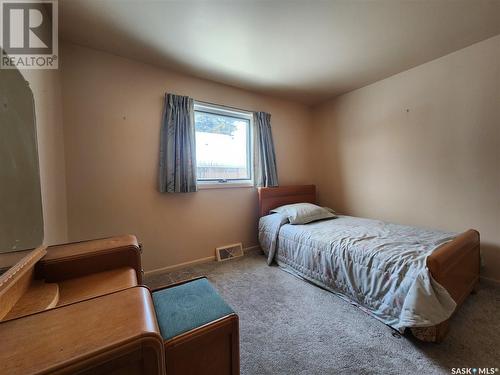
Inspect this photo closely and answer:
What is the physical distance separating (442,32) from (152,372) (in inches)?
126

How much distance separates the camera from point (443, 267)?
1.37m

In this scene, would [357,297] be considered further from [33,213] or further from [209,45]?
[209,45]

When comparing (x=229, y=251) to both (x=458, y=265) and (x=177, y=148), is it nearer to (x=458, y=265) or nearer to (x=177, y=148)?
(x=177, y=148)

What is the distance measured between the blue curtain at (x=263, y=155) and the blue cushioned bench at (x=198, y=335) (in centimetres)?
222

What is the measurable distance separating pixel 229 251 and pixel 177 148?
5.10 ft

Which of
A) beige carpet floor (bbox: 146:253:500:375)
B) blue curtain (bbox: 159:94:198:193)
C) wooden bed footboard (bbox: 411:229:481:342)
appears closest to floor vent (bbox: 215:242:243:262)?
beige carpet floor (bbox: 146:253:500:375)

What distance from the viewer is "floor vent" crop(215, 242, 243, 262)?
281 cm

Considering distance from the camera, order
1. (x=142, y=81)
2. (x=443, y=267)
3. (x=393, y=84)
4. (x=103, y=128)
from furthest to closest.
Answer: (x=393, y=84)
(x=142, y=81)
(x=103, y=128)
(x=443, y=267)

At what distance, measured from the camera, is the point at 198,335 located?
848mm

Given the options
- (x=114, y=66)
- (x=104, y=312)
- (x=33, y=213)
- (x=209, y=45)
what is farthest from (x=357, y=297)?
(x=114, y=66)

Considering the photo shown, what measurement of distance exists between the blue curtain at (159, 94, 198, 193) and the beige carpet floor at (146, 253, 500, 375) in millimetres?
1304

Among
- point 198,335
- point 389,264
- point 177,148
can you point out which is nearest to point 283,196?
point 177,148

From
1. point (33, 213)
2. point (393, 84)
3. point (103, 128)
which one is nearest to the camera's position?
point (33, 213)

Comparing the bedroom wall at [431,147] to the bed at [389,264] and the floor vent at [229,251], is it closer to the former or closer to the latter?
the bed at [389,264]
